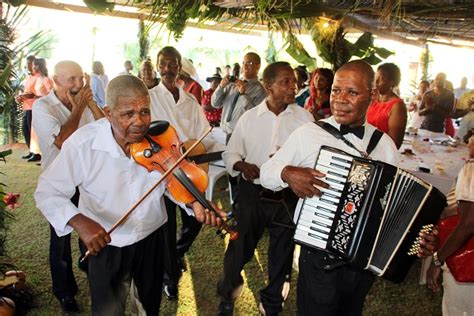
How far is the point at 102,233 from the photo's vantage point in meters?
1.87

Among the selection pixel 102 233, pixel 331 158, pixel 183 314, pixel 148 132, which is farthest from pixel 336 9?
pixel 183 314

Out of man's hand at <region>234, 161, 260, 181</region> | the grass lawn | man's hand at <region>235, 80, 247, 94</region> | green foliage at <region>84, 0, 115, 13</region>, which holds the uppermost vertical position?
green foliage at <region>84, 0, 115, 13</region>

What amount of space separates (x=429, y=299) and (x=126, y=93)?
3475 millimetres

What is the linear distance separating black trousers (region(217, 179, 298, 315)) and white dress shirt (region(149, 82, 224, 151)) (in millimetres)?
820

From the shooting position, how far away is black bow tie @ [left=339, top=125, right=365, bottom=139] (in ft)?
7.42

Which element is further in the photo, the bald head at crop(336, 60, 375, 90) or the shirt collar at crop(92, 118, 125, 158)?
the bald head at crop(336, 60, 375, 90)

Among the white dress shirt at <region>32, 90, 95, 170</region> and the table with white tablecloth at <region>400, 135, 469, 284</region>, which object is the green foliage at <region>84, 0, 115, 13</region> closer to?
the white dress shirt at <region>32, 90, 95, 170</region>

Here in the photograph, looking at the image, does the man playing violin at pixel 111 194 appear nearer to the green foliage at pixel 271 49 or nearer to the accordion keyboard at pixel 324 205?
the accordion keyboard at pixel 324 205

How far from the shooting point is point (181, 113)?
3.75 m

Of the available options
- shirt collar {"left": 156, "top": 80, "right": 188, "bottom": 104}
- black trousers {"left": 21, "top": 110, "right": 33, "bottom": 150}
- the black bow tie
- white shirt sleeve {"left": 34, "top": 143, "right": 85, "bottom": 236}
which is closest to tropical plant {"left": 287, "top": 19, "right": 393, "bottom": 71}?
shirt collar {"left": 156, "top": 80, "right": 188, "bottom": 104}

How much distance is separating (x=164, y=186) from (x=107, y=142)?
0.44 m

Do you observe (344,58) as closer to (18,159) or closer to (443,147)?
(443,147)

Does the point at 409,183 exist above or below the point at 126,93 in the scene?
below

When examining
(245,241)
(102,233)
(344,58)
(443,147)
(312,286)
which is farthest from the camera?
(443,147)
